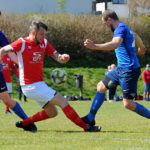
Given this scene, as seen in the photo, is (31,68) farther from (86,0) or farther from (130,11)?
(86,0)

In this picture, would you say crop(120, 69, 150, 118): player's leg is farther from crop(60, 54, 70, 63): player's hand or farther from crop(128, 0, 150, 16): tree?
crop(128, 0, 150, 16): tree

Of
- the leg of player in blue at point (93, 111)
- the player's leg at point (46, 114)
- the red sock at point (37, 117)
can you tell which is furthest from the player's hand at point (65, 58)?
the leg of player in blue at point (93, 111)

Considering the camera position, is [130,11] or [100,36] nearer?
[100,36]

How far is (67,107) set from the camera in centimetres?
726

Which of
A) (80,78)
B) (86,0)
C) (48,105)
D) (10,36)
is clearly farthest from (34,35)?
(86,0)

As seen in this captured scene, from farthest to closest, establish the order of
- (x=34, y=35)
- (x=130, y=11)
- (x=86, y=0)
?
(x=86, y=0), (x=130, y=11), (x=34, y=35)

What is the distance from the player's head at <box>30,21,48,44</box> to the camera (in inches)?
276

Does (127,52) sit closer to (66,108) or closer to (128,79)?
(128,79)

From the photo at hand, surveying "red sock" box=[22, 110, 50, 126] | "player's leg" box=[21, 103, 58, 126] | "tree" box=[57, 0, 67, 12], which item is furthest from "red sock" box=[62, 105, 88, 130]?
"tree" box=[57, 0, 67, 12]

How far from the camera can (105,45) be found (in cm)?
699

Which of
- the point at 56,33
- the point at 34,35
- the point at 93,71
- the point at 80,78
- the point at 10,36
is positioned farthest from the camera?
the point at 56,33

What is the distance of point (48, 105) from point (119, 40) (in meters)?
1.60

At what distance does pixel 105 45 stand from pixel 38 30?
1.09 metres

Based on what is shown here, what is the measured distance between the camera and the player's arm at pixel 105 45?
6820 mm
